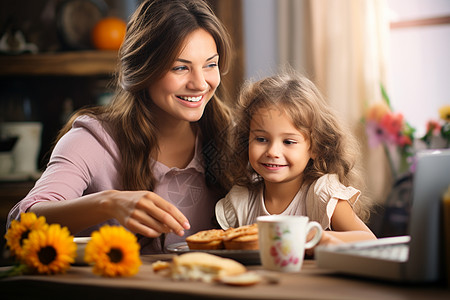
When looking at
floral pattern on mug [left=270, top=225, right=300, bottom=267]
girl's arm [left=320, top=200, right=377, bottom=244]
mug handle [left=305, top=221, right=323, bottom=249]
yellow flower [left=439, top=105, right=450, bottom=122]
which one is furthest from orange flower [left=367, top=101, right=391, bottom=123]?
floral pattern on mug [left=270, top=225, right=300, bottom=267]

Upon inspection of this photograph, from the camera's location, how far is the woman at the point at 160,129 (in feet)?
5.50

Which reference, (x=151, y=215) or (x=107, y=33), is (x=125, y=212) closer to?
(x=151, y=215)

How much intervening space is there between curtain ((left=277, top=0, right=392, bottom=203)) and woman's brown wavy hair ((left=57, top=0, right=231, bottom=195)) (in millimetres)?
1539

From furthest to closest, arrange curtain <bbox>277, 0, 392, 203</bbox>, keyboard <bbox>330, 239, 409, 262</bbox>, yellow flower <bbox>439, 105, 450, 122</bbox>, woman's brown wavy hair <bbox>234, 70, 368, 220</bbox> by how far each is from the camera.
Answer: curtain <bbox>277, 0, 392, 203</bbox> → yellow flower <bbox>439, 105, 450, 122</bbox> → woman's brown wavy hair <bbox>234, 70, 368, 220</bbox> → keyboard <bbox>330, 239, 409, 262</bbox>

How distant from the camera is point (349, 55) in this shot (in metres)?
3.49

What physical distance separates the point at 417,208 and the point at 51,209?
859 mm

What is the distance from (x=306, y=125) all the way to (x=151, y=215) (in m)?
0.59

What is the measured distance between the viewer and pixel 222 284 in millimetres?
968

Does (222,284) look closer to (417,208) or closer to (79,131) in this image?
(417,208)

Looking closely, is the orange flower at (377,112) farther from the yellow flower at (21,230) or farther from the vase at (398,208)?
the yellow flower at (21,230)

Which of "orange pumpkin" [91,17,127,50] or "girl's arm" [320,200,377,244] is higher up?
"orange pumpkin" [91,17,127,50]

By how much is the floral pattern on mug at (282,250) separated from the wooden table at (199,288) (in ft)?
0.09

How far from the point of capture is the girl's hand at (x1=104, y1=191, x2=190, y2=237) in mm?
1161

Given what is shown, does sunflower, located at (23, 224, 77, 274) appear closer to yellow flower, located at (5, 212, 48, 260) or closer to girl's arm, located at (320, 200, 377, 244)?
yellow flower, located at (5, 212, 48, 260)
